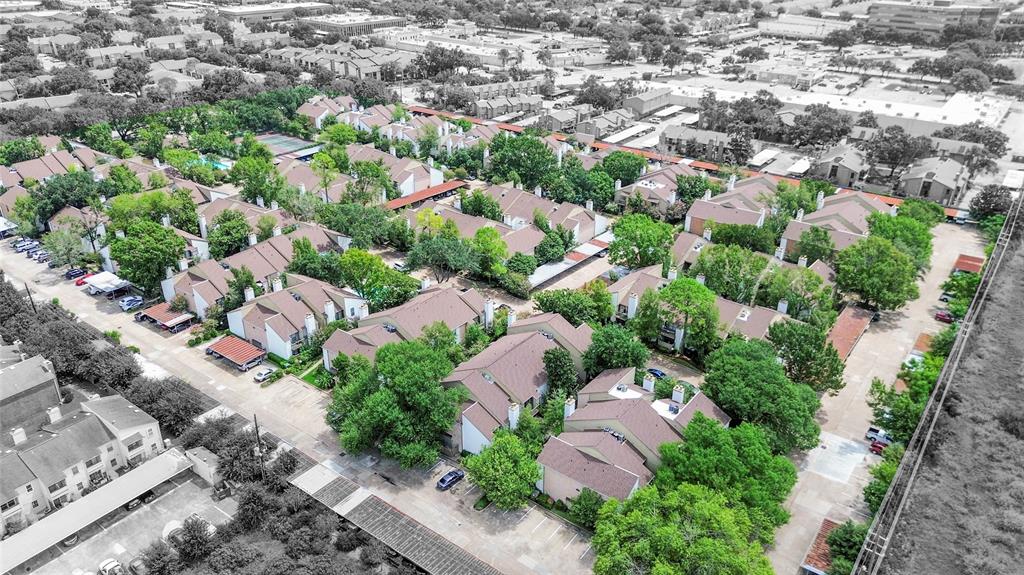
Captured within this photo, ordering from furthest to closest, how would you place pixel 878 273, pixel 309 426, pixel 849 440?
pixel 878 273 < pixel 309 426 < pixel 849 440

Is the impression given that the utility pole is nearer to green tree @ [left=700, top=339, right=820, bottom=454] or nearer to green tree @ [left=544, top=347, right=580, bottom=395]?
green tree @ [left=544, top=347, right=580, bottom=395]

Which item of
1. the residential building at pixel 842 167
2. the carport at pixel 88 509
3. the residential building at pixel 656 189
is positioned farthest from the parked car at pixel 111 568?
the residential building at pixel 842 167

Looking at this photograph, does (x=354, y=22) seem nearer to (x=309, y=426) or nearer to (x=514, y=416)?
(x=309, y=426)

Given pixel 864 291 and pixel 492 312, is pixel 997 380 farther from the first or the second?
pixel 492 312

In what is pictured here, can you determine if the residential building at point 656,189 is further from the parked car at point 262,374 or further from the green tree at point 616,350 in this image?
the parked car at point 262,374

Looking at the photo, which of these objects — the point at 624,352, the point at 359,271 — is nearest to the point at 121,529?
the point at 359,271

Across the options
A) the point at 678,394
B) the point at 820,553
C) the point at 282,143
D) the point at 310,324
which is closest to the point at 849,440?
the point at 820,553
